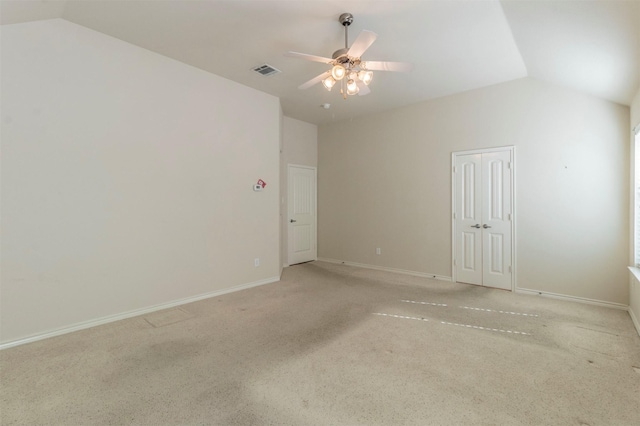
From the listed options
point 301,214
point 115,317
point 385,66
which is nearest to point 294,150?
point 301,214

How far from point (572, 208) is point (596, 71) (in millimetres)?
1695

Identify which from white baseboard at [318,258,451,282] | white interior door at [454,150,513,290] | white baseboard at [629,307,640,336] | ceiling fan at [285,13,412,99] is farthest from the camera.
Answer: white baseboard at [318,258,451,282]

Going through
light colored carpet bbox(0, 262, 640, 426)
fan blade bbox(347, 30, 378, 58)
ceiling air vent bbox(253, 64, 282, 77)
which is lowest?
light colored carpet bbox(0, 262, 640, 426)

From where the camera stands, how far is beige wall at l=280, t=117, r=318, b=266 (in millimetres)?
5953

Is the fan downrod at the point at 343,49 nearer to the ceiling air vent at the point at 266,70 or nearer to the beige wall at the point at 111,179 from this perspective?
the ceiling air vent at the point at 266,70

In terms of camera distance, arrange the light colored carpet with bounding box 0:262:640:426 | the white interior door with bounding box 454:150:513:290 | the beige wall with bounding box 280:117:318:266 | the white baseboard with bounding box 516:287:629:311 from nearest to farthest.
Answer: the light colored carpet with bounding box 0:262:640:426
the white baseboard with bounding box 516:287:629:311
the white interior door with bounding box 454:150:513:290
the beige wall with bounding box 280:117:318:266

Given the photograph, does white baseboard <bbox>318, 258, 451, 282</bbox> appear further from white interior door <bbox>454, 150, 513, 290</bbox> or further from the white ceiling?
the white ceiling

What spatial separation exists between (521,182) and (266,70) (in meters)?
3.97

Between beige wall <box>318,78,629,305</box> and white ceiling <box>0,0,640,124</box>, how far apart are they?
42 cm

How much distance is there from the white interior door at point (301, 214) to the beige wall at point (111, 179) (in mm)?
1706

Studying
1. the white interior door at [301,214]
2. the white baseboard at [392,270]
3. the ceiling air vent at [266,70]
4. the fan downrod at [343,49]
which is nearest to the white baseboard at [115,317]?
the white interior door at [301,214]

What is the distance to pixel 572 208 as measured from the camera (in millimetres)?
3867

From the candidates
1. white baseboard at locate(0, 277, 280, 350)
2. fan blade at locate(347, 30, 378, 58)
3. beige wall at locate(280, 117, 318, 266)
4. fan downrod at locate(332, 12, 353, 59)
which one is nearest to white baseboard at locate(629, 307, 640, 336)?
fan blade at locate(347, 30, 378, 58)

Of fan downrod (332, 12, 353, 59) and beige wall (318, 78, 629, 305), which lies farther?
beige wall (318, 78, 629, 305)
